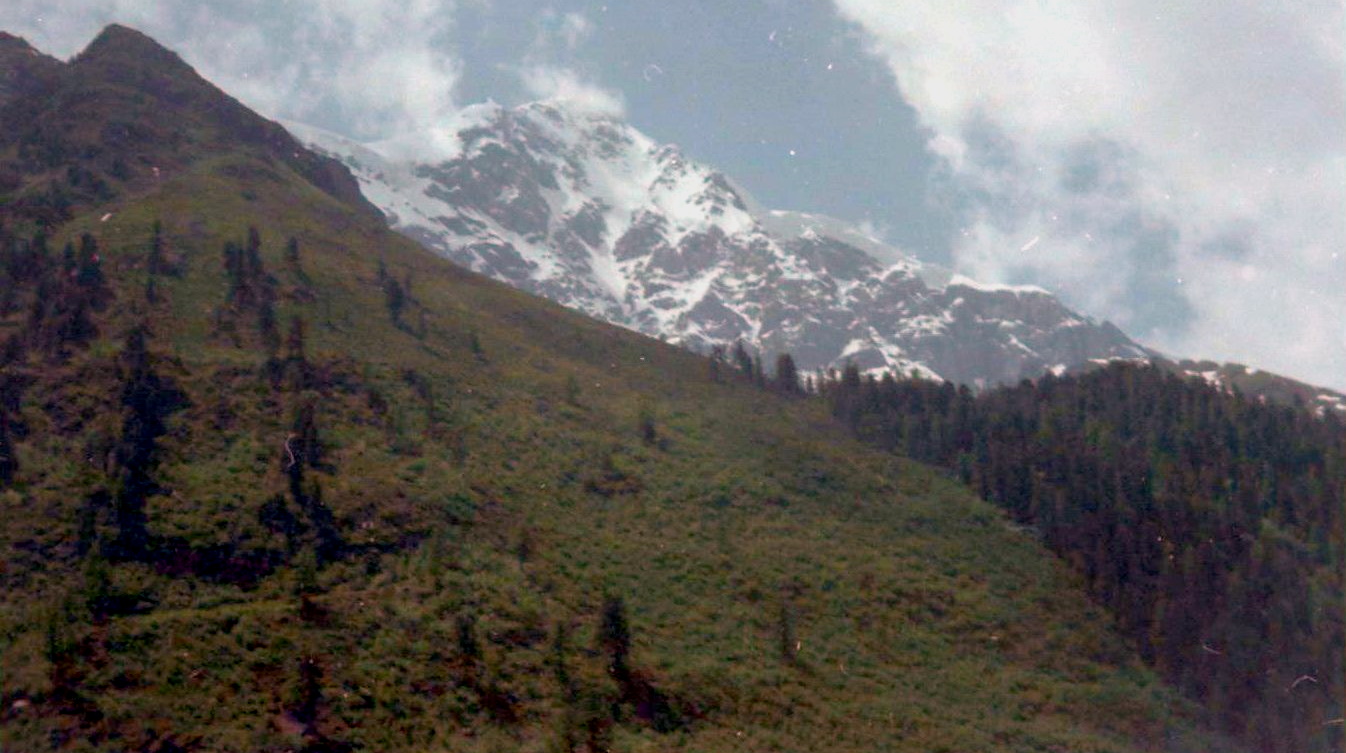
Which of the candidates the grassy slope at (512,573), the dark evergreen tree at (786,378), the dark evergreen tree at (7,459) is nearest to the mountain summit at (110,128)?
the grassy slope at (512,573)

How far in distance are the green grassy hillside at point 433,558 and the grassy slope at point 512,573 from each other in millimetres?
162

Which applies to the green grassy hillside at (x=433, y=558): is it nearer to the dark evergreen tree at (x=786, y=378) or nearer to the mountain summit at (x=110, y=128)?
the mountain summit at (x=110, y=128)

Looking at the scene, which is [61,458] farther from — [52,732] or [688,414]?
[688,414]

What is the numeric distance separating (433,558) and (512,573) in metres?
3.27

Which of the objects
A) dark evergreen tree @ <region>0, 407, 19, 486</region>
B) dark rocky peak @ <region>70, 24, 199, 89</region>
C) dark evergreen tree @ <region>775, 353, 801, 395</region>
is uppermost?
dark rocky peak @ <region>70, 24, 199, 89</region>

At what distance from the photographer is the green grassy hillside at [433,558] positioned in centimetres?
2862

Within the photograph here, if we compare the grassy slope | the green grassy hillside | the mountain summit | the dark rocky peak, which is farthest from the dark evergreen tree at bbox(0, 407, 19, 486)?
the dark rocky peak

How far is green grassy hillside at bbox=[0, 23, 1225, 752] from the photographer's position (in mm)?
28625

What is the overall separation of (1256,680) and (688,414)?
3764cm

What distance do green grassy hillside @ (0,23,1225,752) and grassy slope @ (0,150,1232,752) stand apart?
0.53 ft

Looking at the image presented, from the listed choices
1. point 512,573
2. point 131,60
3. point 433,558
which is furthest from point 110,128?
point 512,573

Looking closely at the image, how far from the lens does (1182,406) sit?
99375 mm

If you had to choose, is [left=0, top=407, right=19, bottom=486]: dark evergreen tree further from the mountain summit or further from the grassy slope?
the mountain summit

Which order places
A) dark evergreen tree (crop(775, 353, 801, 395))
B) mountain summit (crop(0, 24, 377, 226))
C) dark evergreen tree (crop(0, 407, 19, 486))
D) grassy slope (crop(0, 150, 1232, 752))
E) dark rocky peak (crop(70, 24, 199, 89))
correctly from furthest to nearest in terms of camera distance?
dark rocky peak (crop(70, 24, 199, 89))
dark evergreen tree (crop(775, 353, 801, 395))
mountain summit (crop(0, 24, 377, 226))
dark evergreen tree (crop(0, 407, 19, 486))
grassy slope (crop(0, 150, 1232, 752))
